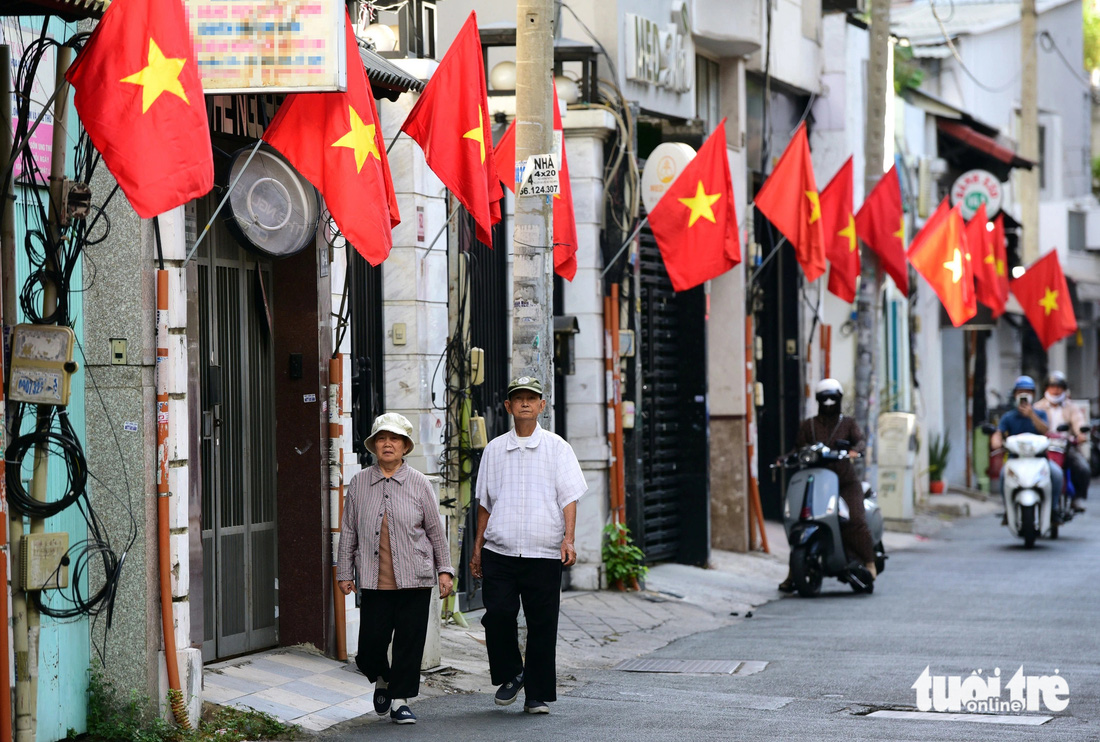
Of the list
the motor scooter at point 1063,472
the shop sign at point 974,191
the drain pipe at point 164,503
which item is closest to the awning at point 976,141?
the shop sign at point 974,191

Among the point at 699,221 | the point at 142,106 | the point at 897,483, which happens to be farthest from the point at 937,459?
the point at 142,106

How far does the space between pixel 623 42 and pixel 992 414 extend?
15575 millimetres

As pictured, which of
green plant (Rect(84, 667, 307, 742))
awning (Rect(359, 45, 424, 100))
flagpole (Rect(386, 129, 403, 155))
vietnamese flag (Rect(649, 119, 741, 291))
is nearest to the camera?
green plant (Rect(84, 667, 307, 742))

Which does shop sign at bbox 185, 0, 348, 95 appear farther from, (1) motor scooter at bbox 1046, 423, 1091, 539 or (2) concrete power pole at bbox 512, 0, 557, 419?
(1) motor scooter at bbox 1046, 423, 1091, 539

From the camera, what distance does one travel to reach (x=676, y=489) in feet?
53.6

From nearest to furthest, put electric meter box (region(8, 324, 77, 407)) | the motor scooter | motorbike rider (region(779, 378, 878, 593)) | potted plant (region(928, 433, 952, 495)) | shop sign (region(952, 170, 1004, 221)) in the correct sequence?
electric meter box (region(8, 324, 77, 407)), motorbike rider (region(779, 378, 878, 593)), the motor scooter, potted plant (region(928, 433, 952, 495)), shop sign (region(952, 170, 1004, 221))

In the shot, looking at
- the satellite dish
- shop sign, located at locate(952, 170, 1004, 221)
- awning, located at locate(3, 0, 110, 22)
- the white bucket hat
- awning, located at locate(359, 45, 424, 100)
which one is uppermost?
shop sign, located at locate(952, 170, 1004, 221)

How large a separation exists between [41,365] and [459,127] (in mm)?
3449

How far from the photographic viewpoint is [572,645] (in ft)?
37.5

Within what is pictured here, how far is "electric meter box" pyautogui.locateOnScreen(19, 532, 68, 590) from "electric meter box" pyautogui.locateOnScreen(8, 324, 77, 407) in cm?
61

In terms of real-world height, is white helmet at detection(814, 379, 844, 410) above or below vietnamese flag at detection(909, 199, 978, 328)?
below

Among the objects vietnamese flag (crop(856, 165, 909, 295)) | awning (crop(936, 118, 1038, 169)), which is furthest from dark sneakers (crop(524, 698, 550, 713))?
awning (crop(936, 118, 1038, 169))

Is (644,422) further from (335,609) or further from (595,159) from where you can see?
(335,609)

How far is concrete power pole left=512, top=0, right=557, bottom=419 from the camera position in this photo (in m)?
10.0
